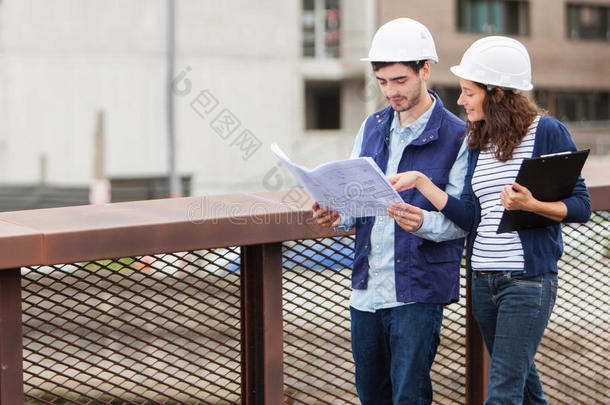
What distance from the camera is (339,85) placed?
1206 inches

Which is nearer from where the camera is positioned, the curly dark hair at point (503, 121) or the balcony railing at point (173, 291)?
the balcony railing at point (173, 291)

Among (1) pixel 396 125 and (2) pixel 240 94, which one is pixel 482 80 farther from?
(2) pixel 240 94

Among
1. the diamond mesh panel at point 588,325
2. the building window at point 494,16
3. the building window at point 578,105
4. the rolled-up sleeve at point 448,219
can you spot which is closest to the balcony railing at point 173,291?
the diamond mesh panel at point 588,325

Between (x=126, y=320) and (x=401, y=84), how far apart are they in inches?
46.5

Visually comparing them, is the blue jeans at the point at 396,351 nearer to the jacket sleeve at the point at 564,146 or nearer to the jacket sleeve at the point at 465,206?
the jacket sleeve at the point at 465,206

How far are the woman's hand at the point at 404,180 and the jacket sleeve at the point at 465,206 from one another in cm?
15

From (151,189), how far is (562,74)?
59.9 feet

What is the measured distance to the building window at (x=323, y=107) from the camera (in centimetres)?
3181

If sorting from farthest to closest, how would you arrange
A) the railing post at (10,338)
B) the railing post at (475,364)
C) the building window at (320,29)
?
the building window at (320,29) < the railing post at (475,364) < the railing post at (10,338)

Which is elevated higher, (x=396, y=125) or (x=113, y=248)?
(x=396, y=125)

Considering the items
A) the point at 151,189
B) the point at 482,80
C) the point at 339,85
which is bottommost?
the point at 151,189

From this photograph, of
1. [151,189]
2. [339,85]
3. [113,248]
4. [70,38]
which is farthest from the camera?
[339,85]

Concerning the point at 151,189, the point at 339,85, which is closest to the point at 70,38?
the point at 151,189

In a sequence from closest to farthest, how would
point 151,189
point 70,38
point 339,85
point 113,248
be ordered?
1. point 113,248
2. point 151,189
3. point 70,38
4. point 339,85
